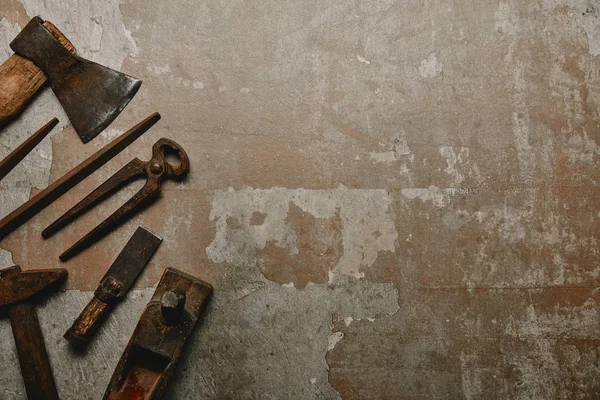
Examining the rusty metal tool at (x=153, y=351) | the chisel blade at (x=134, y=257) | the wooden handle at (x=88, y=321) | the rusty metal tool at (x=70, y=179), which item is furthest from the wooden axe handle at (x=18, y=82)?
the rusty metal tool at (x=153, y=351)

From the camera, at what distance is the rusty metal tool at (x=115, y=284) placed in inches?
75.9

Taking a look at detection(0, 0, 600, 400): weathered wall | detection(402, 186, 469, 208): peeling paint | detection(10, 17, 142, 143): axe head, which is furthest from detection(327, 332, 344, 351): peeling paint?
detection(10, 17, 142, 143): axe head

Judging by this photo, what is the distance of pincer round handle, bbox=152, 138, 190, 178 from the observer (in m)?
2.03

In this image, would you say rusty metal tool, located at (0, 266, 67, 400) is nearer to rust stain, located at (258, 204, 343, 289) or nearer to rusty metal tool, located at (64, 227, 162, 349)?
rusty metal tool, located at (64, 227, 162, 349)

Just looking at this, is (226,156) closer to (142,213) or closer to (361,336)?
(142,213)

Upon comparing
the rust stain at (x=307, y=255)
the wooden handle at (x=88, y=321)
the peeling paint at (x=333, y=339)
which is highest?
the wooden handle at (x=88, y=321)

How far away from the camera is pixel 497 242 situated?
2074mm

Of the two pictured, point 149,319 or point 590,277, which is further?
point 590,277

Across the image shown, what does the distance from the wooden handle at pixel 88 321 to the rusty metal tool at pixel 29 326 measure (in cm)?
16

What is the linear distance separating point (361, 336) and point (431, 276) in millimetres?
422

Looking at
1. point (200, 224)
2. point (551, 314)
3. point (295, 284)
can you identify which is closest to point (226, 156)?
point (200, 224)

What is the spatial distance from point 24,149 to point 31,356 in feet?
3.04

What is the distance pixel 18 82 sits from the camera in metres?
2.06

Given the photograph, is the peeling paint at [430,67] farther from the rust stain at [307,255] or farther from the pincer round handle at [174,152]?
the pincer round handle at [174,152]
